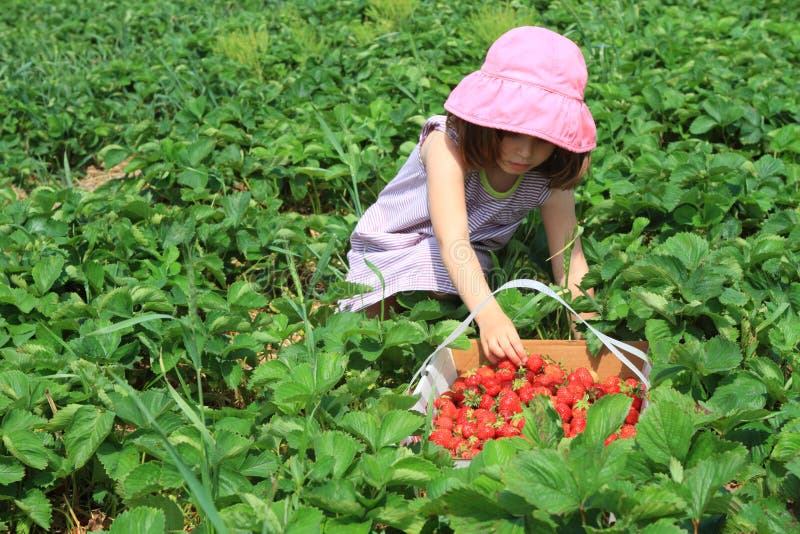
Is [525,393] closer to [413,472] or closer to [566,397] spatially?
[566,397]

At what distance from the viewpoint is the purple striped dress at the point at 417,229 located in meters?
2.60

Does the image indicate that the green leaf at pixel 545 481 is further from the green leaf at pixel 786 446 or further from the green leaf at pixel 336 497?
the green leaf at pixel 786 446

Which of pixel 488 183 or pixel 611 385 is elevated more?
pixel 488 183

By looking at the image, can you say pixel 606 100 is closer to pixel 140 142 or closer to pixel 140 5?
pixel 140 142

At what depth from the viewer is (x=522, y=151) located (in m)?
2.30

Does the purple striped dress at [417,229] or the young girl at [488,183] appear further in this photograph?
the purple striped dress at [417,229]

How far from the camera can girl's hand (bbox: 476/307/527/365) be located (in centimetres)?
217

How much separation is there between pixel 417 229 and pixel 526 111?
2.44 feet

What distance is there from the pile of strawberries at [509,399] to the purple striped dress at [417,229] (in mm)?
460

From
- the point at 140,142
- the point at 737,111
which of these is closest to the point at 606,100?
the point at 737,111

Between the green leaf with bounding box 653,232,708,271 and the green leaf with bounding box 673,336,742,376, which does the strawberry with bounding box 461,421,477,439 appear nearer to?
the green leaf with bounding box 673,336,742,376

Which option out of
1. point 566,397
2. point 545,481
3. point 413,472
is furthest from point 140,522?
point 566,397

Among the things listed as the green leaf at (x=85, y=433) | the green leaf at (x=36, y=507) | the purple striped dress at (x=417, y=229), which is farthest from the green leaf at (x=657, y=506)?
the purple striped dress at (x=417, y=229)

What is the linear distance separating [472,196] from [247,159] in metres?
1.09
